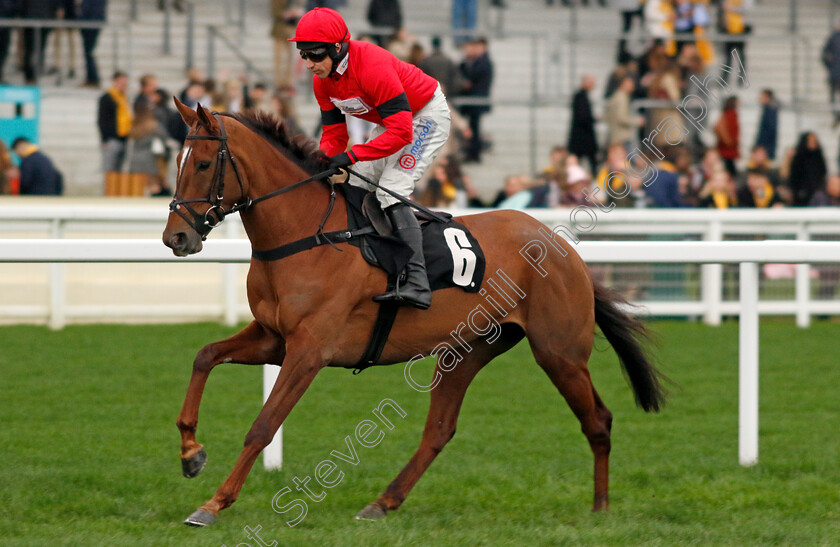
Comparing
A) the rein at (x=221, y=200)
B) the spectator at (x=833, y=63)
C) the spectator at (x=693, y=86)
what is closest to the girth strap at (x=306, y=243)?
the rein at (x=221, y=200)

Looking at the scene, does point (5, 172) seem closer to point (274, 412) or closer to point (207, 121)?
point (207, 121)

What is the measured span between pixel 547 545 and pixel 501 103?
10053mm

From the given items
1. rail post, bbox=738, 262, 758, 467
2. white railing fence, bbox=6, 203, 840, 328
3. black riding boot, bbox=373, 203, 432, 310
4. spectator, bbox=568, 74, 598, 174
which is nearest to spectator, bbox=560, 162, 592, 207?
white railing fence, bbox=6, 203, 840, 328

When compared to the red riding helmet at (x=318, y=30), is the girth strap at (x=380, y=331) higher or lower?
lower

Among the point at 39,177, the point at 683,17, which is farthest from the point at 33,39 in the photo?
the point at 683,17

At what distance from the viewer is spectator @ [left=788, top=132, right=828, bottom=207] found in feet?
41.3

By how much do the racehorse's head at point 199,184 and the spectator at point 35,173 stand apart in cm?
706

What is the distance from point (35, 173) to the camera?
1069 cm

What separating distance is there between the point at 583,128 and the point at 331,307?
8.98 m

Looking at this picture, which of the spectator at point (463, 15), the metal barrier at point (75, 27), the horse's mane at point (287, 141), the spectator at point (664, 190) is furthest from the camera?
the spectator at point (463, 15)

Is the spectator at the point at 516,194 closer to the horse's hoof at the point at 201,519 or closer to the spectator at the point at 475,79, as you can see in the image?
the spectator at the point at 475,79

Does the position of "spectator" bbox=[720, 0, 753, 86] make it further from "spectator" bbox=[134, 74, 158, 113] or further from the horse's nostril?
the horse's nostril

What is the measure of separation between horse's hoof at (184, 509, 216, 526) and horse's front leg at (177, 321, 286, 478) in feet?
0.70

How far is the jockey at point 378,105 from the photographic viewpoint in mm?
4309
